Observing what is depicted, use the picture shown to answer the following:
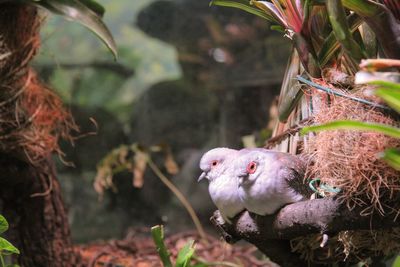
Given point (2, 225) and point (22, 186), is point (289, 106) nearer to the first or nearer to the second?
point (2, 225)

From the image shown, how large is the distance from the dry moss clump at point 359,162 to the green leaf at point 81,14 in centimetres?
86

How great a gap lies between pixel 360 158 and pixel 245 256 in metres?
1.27

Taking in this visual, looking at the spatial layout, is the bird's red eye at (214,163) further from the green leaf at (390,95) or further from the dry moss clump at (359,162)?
the green leaf at (390,95)

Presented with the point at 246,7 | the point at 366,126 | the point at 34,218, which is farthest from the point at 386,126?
the point at 34,218

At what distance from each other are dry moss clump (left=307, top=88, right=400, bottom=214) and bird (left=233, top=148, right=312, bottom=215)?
62 millimetres

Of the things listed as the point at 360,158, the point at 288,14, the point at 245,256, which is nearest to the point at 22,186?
the point at 245,256

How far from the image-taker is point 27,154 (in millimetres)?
1579

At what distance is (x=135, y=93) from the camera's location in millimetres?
2713

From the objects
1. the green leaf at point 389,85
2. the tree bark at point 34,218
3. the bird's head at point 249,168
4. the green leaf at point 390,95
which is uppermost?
the green leaf at point 389,85

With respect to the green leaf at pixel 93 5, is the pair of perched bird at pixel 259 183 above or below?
below

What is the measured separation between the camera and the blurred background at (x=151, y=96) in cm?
251

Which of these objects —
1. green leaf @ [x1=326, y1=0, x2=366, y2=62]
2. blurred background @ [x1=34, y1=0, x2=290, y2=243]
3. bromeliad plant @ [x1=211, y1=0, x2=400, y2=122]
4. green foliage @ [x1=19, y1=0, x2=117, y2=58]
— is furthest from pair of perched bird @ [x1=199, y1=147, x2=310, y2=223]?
blurred background @ [x1=34, y1=0, x2=290, y2=243]

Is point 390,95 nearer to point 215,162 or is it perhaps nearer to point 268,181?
point 268,181

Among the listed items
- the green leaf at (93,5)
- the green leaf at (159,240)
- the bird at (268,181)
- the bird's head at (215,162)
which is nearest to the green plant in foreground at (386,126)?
the bird at (268,181)
